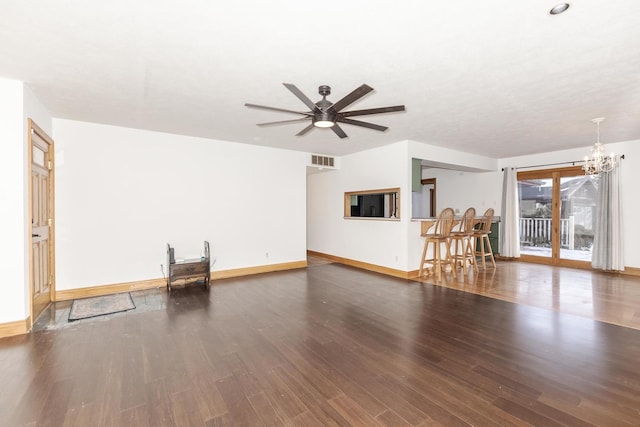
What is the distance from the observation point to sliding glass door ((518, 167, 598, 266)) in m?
6.19

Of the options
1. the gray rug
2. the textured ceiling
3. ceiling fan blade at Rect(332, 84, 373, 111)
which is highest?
the textured ceiling

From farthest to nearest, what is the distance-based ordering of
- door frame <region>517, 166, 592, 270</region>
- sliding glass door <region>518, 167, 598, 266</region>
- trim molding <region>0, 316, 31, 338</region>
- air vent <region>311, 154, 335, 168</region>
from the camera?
air vent <region>311, 154, 335, 168</region> → door frame <region>517, 166, 592, 270</region> → sliding glass door <region>518, 167, 598, 266</region> → trim molding <region>0, 316, 31, 338</region>

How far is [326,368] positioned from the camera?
2.32 metres

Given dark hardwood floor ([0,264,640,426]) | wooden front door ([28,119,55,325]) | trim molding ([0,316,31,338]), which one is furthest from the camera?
wooden front door ([28,119,55,325])

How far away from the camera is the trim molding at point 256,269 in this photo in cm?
536

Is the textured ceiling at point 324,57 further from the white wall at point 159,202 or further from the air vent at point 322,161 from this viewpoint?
the air vent at point 322,161

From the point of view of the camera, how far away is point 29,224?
3.16 m

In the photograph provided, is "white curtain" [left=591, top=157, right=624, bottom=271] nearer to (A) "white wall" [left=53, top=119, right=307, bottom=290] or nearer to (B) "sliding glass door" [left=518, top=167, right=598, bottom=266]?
(B) "sliding glass door" [left=518, top=167, right=598, bottom=266]

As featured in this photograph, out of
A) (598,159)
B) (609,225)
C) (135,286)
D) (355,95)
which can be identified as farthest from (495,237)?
(135,286)

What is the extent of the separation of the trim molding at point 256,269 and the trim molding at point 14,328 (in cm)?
252

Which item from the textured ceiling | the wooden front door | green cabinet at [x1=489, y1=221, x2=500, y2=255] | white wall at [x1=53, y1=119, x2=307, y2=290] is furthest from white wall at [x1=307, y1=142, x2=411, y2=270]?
the wooden front door

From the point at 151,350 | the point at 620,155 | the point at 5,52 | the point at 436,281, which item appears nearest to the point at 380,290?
the point at 436,281

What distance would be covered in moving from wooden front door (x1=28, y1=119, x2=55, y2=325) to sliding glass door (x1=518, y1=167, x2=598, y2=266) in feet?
29.1

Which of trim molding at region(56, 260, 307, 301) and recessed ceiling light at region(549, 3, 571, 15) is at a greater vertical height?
recessed ceiling light at region(549, 3, 571, 15)
